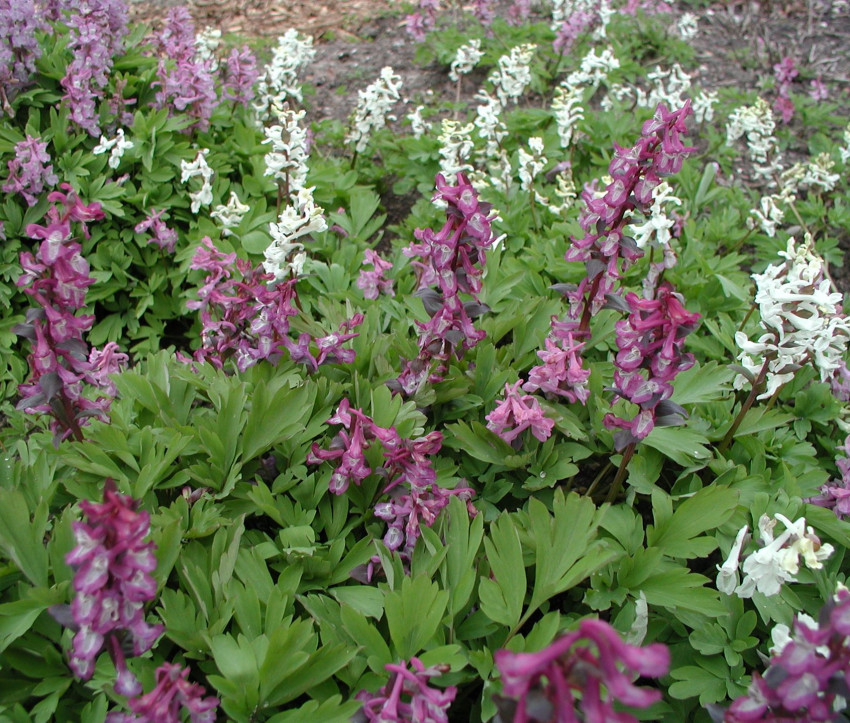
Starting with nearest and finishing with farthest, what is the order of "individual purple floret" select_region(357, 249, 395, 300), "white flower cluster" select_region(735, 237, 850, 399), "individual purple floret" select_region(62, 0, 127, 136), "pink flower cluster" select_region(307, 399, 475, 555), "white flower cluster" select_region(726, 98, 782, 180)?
1. "pink flower cluster" select_region(307, 399, 475, 555)
2. "white flower cluster" select_region(735, 237, 850, 399)
3. "individual purple floret" select_region(357, 249, 395, 300)
4. "individual purple floret" select_region(62, 0, 127, 136)
5. "white flower cluster" select_region(726, 98, 782, 180)

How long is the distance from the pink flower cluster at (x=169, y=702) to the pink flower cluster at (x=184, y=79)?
4099 mm

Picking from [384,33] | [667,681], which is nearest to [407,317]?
[667,681]

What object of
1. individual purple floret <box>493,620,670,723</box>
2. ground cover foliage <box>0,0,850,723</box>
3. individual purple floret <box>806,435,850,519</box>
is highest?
individual purple floret <box>493,620,670,723</box>

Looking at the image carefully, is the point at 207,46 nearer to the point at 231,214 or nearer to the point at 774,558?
the point at 231,214

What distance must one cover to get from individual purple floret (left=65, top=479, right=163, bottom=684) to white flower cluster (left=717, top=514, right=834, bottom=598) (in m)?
1.67

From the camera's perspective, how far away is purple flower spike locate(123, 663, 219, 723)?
1456 millimetres

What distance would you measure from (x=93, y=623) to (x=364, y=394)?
1.45 meters

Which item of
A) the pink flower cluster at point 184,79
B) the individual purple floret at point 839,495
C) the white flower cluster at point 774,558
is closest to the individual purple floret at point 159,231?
the pink flower cluster at point 184,79

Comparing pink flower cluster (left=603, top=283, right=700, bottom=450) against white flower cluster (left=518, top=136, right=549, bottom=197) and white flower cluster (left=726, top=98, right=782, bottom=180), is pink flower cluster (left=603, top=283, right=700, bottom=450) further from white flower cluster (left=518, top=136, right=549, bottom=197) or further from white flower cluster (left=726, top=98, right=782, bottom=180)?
white flower cluster (left=726, top=98, right=782, bottom=180)

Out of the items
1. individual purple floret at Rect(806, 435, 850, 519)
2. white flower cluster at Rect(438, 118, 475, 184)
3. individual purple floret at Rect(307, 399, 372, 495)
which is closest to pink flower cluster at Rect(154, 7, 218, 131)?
white flower cluster at Rect(438, 118, 475, 184)

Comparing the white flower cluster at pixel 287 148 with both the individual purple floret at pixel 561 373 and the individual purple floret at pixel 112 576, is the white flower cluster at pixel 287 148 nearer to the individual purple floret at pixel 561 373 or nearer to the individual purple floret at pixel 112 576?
the individual purple floret at pixel 561 373

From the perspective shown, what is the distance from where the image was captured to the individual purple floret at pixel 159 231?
4.18m

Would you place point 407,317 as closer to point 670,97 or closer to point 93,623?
point 93,623

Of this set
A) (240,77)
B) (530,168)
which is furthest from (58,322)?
(240,77)
